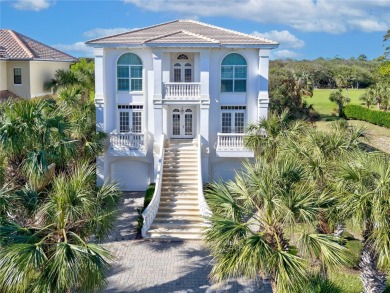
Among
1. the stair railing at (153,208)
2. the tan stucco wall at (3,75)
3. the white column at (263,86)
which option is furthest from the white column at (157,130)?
the tan stucco wall at (3,75)

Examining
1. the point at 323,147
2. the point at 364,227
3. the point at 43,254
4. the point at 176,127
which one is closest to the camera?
the point at 43,254

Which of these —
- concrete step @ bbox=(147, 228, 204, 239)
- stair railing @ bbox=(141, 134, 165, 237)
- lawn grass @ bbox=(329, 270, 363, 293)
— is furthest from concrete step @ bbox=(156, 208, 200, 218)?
lawn grass @ bbox=(329, 270, 363, 293)

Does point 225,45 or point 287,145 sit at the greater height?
point 225,45

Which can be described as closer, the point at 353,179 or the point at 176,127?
the point at 353,179

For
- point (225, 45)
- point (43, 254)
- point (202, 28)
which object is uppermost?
point (202, 28)

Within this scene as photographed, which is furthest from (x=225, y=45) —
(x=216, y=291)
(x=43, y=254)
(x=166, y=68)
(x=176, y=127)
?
(x=43, y=254)

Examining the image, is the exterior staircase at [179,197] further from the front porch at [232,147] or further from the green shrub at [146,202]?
the front porch at [232,147]

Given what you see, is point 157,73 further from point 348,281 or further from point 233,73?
point 348,281

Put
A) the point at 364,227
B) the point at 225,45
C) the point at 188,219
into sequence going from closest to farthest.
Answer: the point at 364,227, the point at 188,219, the point at 225,45

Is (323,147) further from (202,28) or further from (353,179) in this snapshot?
(202,28)
